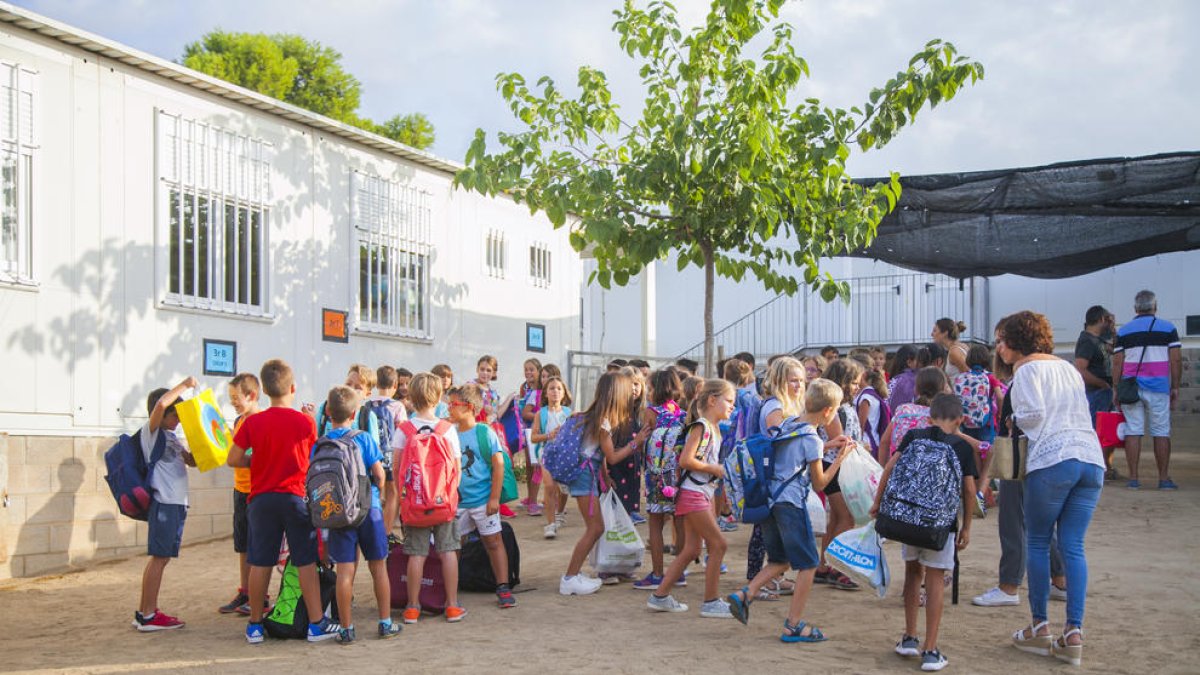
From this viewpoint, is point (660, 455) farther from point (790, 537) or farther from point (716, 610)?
point (790, 537)

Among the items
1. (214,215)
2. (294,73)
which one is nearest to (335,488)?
(214,215)

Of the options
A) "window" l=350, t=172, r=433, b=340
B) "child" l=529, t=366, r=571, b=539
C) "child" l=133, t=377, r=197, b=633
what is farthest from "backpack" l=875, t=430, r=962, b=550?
"window" l=350, t=172, r=433, b=340

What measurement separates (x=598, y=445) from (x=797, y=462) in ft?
5.92

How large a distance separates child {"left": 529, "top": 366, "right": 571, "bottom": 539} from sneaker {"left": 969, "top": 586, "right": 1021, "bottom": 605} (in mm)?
4346

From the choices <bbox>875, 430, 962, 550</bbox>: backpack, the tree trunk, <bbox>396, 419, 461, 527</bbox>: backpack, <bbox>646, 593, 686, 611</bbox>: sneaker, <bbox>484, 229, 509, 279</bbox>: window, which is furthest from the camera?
<bbox>484, 229, 509, 279</bbox>: window

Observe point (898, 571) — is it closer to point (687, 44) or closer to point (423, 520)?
point (423, 520)

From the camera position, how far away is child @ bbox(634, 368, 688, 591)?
7.59 metres

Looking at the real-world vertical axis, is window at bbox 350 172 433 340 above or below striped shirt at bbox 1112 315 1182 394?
above

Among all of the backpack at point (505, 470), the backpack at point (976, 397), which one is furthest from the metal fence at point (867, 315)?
the backpack at point (505, 470)

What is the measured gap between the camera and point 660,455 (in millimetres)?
7664

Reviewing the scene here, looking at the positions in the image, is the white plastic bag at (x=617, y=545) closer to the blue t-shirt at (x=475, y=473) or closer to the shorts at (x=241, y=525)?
the blue t-shirt at (x=475, y=473)

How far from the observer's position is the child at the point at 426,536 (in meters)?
7.14

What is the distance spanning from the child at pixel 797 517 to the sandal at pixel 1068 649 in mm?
1267

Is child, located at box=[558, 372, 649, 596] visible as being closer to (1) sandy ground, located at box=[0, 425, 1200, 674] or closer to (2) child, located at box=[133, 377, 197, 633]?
(1) sandy ground, located at box=[0, 425, 1200, 674]
